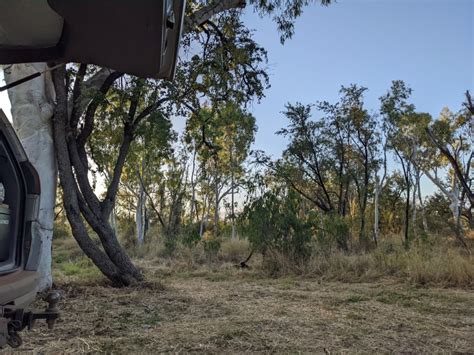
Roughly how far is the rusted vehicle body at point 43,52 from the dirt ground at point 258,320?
132cm

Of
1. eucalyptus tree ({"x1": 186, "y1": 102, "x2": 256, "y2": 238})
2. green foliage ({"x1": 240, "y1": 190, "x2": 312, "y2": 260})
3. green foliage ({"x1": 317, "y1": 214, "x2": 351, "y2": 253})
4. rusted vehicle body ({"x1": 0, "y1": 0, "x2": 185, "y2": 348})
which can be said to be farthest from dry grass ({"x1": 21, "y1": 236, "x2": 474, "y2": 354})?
eucalyptus tree ({"x1": 186, "y1": 102, "x2": 256, "y2": 238})

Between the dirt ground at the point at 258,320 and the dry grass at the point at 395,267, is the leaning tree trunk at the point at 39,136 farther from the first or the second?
the dry grass at the point at 395,267

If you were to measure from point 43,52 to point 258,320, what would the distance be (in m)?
3.13

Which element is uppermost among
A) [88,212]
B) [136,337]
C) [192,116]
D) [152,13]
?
[192,116]

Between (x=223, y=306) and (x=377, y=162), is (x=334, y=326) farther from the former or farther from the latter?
(x=377, y=162)

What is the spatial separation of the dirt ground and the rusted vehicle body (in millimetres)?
1319

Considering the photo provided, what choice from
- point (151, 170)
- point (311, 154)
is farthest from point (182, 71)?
point (151, 170)

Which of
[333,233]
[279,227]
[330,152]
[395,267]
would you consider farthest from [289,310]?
[330,152]

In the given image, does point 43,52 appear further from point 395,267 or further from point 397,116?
point 397,116

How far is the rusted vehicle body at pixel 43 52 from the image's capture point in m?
2.05

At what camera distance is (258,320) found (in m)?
4.35

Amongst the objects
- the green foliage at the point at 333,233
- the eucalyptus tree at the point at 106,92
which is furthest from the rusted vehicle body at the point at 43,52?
the green foliage at the point at 333,233

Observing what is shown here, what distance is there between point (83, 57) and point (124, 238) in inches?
656

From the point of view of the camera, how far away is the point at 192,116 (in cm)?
818
